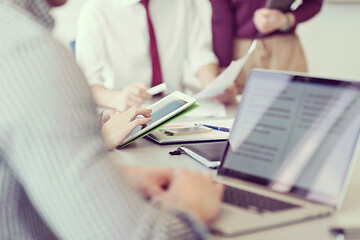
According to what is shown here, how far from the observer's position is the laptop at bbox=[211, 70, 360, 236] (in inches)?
27.5

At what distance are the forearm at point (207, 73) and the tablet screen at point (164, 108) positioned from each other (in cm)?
79

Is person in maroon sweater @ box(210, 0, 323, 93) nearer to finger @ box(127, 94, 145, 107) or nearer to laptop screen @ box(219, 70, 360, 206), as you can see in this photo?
finger @ box(127, 94, 145, 107)

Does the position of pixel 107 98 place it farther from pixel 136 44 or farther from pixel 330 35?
pixel 330 35

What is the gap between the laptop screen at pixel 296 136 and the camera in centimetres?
73

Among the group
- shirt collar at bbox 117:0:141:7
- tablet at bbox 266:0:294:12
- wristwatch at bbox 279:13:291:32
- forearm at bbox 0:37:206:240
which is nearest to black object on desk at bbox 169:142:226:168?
forearm at bbox 0:37:206:240

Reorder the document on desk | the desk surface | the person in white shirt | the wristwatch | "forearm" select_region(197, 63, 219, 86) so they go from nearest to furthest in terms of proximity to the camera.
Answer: the desk surface
the document on desk
the person in white shirt
"forearm" select_region(197, 63, 219, 86)
the wristwatch

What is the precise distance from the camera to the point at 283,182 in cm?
77

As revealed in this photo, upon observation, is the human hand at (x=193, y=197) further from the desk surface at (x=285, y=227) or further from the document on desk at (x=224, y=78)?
the document on desk at (x=224, y=78)

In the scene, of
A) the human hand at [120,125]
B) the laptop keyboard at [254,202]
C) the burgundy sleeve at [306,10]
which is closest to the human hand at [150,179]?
the laptop keyboard at [254,202]

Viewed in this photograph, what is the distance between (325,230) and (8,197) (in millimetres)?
476

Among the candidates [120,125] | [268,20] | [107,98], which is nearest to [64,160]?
[120,125]

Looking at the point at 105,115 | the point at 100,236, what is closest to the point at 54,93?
the point at 100,236

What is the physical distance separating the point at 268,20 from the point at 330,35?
1.56 metres

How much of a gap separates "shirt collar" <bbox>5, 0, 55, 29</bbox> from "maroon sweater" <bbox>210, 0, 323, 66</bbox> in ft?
5.05
